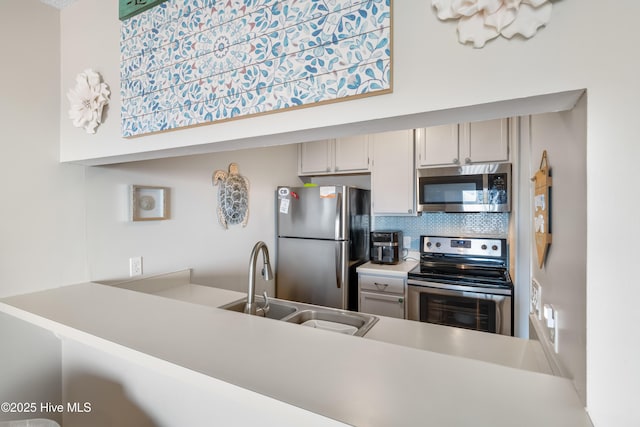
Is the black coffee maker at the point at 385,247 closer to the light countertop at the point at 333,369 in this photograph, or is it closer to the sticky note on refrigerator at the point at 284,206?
the sticky note on refrigerator at the point at 284,206

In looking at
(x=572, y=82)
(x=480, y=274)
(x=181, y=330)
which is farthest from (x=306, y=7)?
(x=480, y=274)

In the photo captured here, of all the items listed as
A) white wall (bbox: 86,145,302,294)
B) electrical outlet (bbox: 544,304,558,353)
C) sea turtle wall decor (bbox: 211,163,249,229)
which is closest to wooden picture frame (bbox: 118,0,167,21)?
white wall (bbox: 86,145,302,294)

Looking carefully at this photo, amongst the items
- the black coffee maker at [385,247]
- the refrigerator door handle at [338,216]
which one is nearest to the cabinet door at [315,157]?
the refrigerator door handle at [338,216]

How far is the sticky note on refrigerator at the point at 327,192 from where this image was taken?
2.68m

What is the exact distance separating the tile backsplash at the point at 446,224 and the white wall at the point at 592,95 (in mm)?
2344

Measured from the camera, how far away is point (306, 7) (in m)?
0.77

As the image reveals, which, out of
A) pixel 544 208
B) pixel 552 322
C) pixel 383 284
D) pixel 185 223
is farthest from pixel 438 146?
pixel 185 223

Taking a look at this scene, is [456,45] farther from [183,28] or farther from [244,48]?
[183,28]

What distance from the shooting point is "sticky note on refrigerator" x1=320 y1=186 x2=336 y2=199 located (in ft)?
8.79

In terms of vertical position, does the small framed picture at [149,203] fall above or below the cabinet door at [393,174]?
below

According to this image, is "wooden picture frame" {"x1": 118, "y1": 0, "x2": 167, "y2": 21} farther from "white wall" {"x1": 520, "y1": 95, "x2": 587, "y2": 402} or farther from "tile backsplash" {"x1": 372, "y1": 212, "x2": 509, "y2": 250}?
"tile backsplash" {"x1": 372, "y1": 212, "x2": 509, "y2": 250}

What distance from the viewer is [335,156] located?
3.16m

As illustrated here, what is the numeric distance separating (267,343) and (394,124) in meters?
0.72

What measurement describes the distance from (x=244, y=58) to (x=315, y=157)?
2.41 metres
